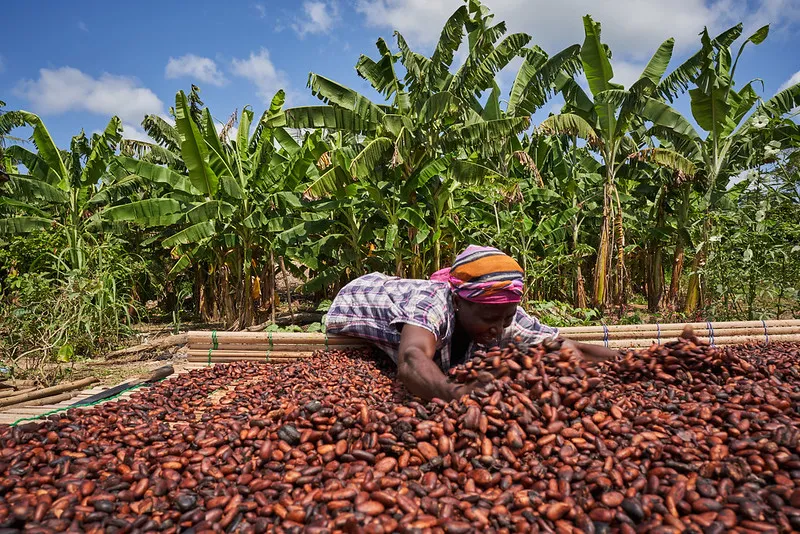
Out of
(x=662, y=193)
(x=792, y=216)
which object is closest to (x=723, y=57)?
(x=662, y=193)

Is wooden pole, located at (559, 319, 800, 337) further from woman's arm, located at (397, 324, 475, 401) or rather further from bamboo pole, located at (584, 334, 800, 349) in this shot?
woman's arm, located at (397, 324, 475, 401)

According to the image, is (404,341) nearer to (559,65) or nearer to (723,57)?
(559,65)

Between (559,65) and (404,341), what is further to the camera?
(559,65)

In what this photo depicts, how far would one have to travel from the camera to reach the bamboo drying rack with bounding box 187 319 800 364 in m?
3.77

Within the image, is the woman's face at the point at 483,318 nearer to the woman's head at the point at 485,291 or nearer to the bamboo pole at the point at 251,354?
the woman's head at the point at 485,291

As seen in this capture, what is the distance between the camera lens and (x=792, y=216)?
5953 millimetres

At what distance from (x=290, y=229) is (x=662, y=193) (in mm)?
6788

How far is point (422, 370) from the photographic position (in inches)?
89.7

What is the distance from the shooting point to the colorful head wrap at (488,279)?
254cm

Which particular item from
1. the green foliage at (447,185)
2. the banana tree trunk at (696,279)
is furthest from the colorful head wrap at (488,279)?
the banana tree trunk at (696,279)

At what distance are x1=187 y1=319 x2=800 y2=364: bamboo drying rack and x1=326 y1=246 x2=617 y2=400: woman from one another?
62 centimetres

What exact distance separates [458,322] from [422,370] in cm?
63

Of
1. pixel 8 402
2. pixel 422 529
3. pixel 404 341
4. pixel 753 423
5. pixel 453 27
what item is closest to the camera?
pixel 422 529

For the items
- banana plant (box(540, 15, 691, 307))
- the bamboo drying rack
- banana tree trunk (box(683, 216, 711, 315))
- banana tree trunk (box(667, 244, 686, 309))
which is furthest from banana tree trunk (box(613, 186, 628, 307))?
the bamboo drying rack
